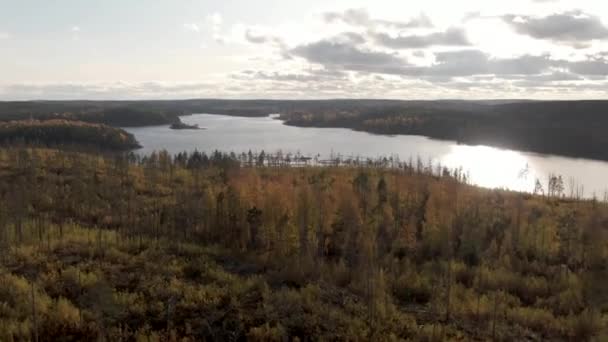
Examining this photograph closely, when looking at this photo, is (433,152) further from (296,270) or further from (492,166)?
(296,270)

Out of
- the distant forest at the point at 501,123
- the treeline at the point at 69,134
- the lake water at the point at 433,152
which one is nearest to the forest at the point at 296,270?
the lake water at the point at 433,152

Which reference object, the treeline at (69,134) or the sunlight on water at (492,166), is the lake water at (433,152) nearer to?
the sunlight on water at (492,166)

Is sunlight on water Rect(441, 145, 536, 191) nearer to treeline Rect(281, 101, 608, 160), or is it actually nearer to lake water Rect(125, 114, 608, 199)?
lake water Rect(125, 114, 608, 199)

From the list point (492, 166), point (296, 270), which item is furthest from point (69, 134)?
point (296, 270)

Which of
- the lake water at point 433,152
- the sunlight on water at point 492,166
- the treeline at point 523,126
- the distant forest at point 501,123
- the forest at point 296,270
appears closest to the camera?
the forest at point 296,270

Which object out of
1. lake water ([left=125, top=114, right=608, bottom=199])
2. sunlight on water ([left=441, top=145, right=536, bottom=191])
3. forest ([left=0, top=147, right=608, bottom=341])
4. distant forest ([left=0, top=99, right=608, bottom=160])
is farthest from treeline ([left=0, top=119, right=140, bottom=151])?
forest ([left=0, top=147, right=608, bottom=341])

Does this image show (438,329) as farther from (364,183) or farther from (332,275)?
(364,183)
